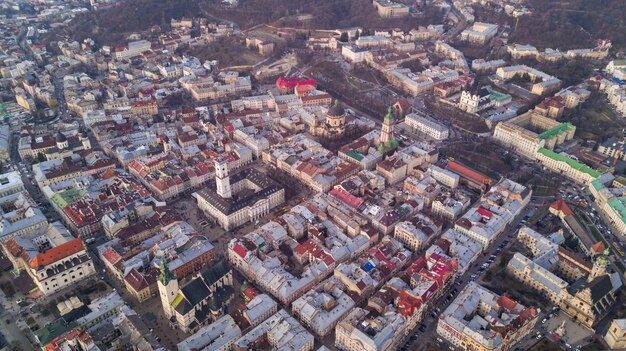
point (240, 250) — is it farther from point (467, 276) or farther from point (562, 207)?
point (562, 207)

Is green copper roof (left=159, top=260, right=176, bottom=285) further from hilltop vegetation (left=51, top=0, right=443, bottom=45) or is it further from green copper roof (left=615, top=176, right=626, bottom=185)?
hilltop vegetation (left=51, top=0, right=443, bottom=45)

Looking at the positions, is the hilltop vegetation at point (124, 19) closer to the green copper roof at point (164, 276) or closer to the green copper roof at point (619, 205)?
the green copper roof at point (164, 276)

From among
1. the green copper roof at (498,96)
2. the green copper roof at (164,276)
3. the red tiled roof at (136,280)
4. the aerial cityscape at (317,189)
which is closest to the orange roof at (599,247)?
the aerial cityscape at (317,189)

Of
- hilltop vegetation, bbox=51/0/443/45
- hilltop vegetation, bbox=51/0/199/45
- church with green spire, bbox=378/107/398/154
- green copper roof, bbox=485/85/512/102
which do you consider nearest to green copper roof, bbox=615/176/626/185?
green copper roof, bbox=485/85/512/102

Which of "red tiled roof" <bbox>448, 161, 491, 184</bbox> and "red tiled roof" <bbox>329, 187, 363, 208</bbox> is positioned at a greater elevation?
"red tiled roof" <bbox>329, 187, 363, 208</bbox>

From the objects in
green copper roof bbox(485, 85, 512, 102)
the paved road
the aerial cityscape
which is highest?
green copper roof bbox(485, 85, 512, 102)

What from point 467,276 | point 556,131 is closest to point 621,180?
point 556,131
